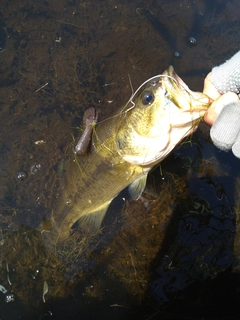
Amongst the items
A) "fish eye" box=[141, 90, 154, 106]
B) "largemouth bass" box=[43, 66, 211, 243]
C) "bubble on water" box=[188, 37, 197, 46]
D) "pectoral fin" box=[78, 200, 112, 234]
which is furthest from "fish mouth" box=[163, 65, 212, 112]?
"bubble on water" box=[188, 37, 197, 46]

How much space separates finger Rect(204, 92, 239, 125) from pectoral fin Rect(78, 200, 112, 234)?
1462 mm

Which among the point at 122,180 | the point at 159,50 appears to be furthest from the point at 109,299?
the point at 159,50

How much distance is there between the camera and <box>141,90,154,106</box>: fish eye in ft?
8.50

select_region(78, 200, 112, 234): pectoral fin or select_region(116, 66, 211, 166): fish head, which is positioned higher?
select_region(116, 66, 211, 166): fish head

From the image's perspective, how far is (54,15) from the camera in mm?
4316

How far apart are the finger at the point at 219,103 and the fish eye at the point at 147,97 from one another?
438 mm

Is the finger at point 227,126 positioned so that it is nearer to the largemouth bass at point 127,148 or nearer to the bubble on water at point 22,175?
the largemouth bass at point 127,148

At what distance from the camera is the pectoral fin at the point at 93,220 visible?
3494mm

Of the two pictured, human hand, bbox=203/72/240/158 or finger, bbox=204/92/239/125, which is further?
finger, bbox=204/92/239/125

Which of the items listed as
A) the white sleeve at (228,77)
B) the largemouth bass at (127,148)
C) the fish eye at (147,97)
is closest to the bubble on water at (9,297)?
the largemouth bass at (127,148)

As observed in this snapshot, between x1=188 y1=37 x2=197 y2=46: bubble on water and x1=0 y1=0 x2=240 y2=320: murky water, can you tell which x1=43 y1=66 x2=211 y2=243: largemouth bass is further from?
x1=188 y1=37 x2=197 y2=46: bubble on water

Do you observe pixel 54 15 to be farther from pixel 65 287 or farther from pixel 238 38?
pixel 65 287

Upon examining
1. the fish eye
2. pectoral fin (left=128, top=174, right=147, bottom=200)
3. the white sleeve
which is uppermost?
the fish eye

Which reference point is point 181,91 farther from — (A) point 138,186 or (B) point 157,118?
(A) point 138,186
